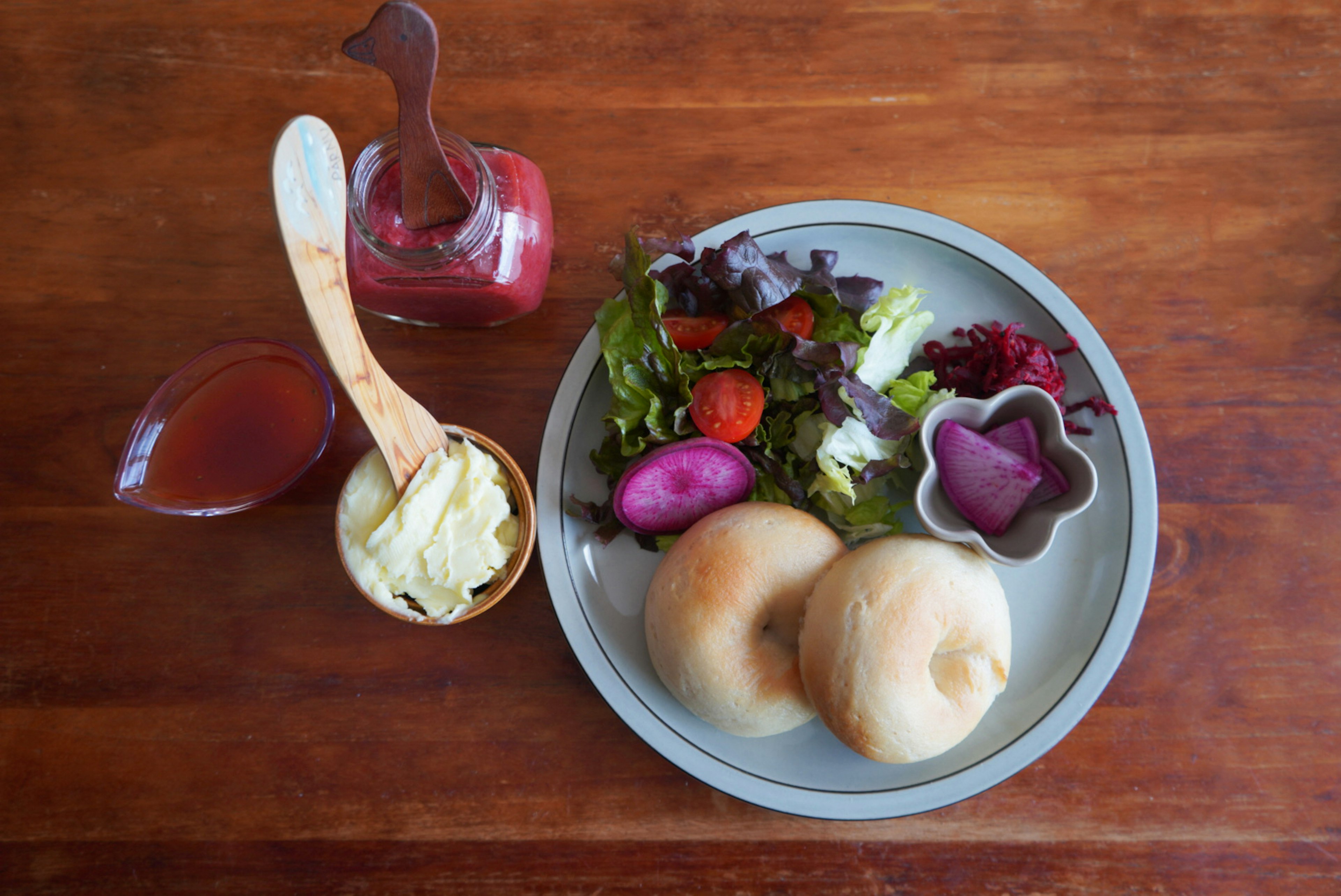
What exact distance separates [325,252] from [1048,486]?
1269 millimetres

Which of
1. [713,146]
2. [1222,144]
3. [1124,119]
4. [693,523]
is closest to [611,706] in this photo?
[693,523]

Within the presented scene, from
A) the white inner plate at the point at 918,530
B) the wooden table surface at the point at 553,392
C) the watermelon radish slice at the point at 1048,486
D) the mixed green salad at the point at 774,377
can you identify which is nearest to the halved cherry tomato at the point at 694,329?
the mixed green salad at the point at 774,377

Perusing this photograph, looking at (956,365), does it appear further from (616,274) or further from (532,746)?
(532,746)

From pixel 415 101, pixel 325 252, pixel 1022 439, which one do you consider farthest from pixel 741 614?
pixel 415 101

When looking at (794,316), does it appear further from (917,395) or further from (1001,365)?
(1001,365)

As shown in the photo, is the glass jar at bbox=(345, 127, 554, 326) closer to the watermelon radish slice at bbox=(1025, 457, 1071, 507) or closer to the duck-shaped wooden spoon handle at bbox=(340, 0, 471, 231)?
the duck-shaped wooden spoon handle at bbox=(340, 0, 471, 231)

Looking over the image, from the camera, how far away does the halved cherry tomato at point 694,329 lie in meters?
1.41

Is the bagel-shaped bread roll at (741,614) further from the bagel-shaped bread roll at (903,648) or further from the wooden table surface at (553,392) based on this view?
the wooden table surface at (553,392)

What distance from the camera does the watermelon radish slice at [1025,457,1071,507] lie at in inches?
51.5

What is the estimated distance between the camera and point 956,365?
1.51m

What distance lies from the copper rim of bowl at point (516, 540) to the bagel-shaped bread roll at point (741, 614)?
264 mm

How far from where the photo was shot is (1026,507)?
1.34 metres

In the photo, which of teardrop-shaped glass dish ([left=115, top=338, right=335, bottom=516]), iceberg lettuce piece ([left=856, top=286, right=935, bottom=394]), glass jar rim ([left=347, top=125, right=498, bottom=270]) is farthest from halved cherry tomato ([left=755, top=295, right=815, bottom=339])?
teardrop-shaped glass dish ([left=115, top=338, right=335, bottom=516])

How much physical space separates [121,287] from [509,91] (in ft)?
3.24
